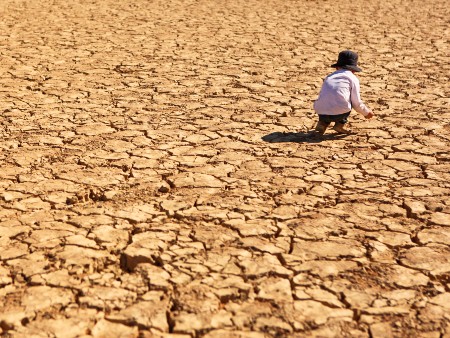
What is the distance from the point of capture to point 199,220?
3.43 meters

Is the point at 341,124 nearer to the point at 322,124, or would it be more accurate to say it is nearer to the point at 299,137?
the point at 322,124

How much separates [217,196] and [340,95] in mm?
1365

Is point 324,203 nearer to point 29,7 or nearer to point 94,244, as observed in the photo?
point 94,244

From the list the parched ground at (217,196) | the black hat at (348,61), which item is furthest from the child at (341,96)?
the parched ground at (217,196)

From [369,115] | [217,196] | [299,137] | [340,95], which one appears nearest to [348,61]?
[340,95]

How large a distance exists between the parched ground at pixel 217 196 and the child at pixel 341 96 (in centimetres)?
15

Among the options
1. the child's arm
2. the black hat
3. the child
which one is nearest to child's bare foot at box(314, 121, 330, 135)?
the child

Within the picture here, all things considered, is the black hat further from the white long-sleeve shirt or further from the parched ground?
the parched ground

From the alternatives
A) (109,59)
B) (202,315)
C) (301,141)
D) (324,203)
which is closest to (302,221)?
(324,203)

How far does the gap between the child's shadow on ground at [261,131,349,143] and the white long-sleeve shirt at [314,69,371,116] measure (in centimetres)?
18

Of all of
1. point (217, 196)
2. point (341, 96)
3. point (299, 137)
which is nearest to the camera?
point (217, 196)

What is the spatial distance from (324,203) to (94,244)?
4.08 feet

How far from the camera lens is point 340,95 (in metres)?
4.61

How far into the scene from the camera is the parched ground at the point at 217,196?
8.87 ft
